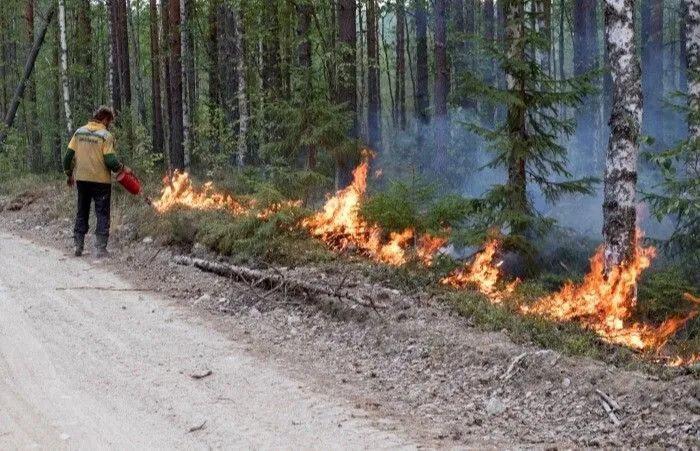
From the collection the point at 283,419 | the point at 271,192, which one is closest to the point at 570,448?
the point at 283,419

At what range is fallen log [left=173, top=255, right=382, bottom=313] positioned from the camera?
8.48m

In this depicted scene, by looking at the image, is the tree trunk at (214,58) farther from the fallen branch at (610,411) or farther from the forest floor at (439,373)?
the fallen branch at (610,411)

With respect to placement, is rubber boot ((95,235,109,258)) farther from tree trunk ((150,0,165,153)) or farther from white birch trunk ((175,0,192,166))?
tree trunk ((150,0,165,153))

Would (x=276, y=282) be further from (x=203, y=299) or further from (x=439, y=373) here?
(x=439, y=373)

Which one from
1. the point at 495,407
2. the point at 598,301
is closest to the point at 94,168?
the point at 598,301

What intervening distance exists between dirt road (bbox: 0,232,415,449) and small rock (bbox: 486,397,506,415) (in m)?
1.03

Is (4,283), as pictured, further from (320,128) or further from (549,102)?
(549,102)

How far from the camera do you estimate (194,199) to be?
601 inches

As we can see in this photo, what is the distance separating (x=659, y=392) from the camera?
561cm

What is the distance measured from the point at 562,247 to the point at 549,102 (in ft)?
9.09

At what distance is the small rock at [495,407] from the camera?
5.88m

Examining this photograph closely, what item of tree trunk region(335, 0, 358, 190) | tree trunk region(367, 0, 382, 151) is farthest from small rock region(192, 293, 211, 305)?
tree trunk region(367, 0, 382, 151)

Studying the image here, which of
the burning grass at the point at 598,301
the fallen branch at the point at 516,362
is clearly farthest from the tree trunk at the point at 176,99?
the fallen branch at the point at 516,362

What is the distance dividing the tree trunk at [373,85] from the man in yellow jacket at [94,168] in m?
18.1
